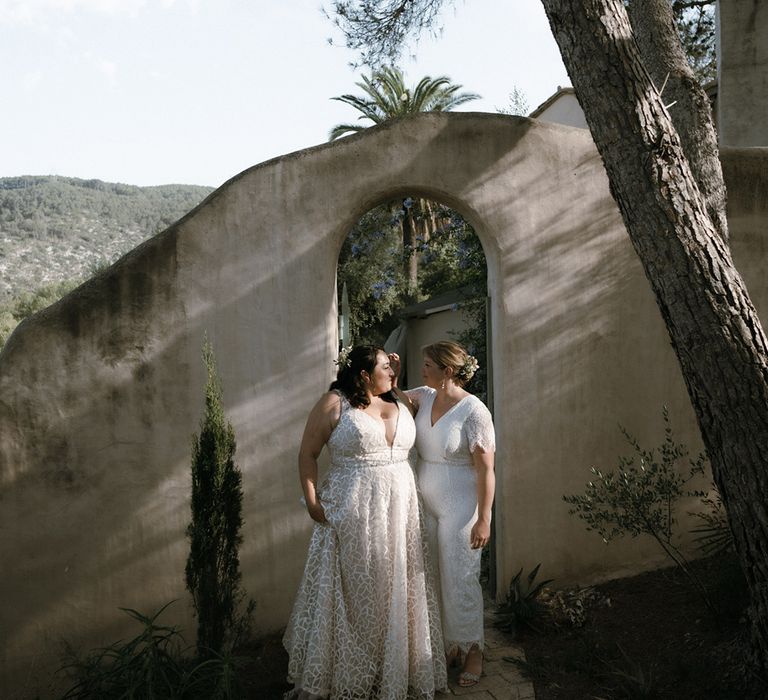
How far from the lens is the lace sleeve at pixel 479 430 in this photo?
4.58 meters

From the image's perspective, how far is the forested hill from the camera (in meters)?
51.0

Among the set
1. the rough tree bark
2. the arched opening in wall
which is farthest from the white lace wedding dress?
the rough tree bark

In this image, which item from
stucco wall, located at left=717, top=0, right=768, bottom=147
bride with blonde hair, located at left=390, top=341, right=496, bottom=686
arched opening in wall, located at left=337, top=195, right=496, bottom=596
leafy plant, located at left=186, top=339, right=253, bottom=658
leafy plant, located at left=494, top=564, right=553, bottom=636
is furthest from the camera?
stucco wall, located at left=717, top=0, right=768, bottom=147

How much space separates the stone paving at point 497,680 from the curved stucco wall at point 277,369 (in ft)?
2.48

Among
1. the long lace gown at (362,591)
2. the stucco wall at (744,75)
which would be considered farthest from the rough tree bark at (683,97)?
the stucco wall at (744,75)

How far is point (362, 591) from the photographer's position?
4.27 metres

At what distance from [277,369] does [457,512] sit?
175 cm

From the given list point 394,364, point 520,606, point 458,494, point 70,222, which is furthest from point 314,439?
point 70,222

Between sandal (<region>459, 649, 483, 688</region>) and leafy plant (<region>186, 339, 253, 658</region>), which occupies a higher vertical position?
leafy plant (<region>186, 339, 253, 658</region>)

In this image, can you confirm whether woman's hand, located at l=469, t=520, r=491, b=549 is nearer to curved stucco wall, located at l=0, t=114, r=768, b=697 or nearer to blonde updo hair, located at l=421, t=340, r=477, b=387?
blonde updo hair, located at l=421, t=340, r=477, b=387

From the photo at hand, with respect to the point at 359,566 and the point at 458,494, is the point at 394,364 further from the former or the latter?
the point at 359,566

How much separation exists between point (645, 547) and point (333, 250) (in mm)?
3396

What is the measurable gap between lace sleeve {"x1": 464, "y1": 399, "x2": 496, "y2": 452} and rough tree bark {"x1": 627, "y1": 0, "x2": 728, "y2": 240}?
100 inches

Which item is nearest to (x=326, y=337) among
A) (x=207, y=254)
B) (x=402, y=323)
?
(x=207, y=254)
